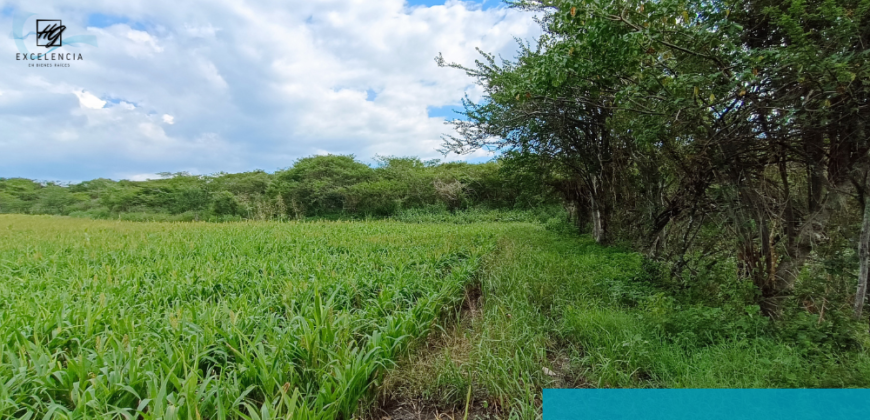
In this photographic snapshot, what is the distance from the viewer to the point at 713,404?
156 centimetres

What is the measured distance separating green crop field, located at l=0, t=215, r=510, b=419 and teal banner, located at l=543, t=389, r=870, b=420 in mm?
1067

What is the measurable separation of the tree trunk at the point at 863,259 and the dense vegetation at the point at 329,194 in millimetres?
11901

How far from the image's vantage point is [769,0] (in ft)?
7.93

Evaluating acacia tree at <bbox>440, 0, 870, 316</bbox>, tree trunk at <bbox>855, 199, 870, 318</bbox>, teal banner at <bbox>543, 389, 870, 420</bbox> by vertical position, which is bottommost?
teal banner at <bbox>543, 389, 870, 420</bbox>

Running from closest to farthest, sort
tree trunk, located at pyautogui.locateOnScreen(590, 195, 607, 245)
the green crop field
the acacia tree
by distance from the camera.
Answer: the green crop field → the acacia tree → tree trunk, located at pyautogui.locateOnScreen(590, 195, 607, 245)

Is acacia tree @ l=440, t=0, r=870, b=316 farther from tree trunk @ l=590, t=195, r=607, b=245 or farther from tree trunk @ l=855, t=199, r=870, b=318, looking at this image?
tree trunk @ l=590, t=195, r=607, b=245

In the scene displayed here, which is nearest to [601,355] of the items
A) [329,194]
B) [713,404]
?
[713,404]

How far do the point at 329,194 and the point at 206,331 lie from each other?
15.7m

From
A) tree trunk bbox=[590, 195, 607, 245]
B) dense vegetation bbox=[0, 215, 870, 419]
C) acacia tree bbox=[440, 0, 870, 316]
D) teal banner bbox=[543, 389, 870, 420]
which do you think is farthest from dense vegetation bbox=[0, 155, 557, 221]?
teal banner bbox=[543, 389, 870, 420]

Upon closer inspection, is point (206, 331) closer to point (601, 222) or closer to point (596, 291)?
point (596, 291)

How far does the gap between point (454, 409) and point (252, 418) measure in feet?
3.26

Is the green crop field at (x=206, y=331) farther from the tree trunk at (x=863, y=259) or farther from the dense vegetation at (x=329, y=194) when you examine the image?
the dense vegetation at (x=329, y=194)

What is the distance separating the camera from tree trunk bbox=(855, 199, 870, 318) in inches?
84.2

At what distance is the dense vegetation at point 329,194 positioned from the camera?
648 inches
